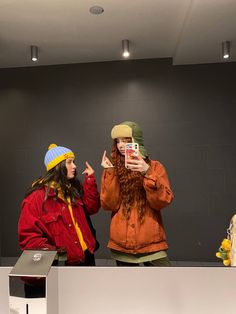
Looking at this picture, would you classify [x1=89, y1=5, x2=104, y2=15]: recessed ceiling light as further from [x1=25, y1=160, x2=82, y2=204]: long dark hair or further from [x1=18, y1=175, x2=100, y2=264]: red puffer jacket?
[x1=18, y1=175, x2=100, y2=264]: red puffer jacket

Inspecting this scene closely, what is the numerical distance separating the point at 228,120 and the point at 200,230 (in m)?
0.94

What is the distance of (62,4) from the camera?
164cm

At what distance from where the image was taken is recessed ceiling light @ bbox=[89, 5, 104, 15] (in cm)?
168

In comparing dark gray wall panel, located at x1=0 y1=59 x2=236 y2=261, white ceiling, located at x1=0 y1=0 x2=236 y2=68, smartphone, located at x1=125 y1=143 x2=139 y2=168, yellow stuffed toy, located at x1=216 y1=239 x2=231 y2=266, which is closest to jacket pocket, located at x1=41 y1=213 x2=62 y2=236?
smartphone, located at x1=125 y1=143 x2=139 y2=168

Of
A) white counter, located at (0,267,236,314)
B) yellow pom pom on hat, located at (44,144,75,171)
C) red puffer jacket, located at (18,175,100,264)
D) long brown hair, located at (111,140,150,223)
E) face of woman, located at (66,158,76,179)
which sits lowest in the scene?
white counter, located at (0,267,236,314)

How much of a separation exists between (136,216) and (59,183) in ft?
Result: 1.06

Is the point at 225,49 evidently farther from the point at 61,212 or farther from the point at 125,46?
the point at 61,212

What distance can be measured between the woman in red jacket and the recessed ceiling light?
90cm

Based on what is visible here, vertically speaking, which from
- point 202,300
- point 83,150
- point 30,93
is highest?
point 30,93

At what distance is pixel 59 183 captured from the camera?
3.87 ft

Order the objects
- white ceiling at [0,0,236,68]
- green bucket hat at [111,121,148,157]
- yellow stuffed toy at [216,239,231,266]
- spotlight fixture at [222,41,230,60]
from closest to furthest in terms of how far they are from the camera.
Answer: yellow stuffed toy at [216,239,231,266]
green bucket hat at [111,121,148,157]
white ceiling at [0,0,236,68]
spotlight fixture at [222,41,230,60]

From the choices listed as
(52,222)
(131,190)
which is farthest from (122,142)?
(52,222)

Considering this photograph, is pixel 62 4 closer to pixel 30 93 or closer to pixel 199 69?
pixel 30 93

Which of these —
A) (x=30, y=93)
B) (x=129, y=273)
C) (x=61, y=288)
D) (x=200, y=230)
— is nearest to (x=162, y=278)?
(x=129, y=273)
